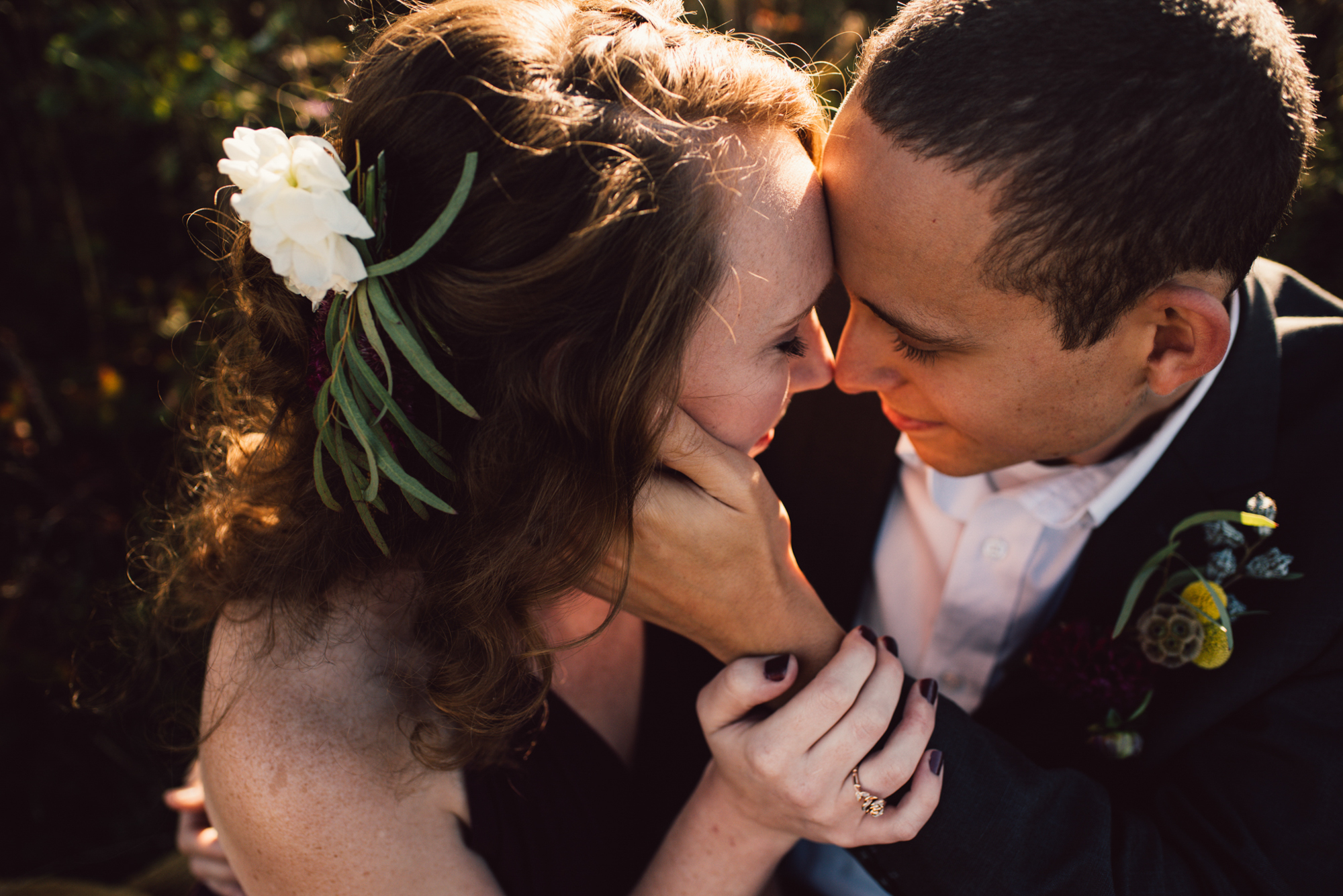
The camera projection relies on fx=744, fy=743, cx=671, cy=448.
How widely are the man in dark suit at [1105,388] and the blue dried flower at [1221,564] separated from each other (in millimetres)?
47

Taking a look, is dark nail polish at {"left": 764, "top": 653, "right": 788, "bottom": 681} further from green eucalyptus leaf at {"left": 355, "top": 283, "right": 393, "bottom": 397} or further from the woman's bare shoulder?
green eucalyptus leaf at {"left": 355, "top": 283, "right": 393, "bottom": 397}

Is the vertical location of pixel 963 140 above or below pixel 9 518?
above

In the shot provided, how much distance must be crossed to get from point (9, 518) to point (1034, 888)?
162 inches

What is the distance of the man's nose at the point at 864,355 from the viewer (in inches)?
71.0

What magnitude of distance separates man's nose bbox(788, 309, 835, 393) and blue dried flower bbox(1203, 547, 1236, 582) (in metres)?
0.95

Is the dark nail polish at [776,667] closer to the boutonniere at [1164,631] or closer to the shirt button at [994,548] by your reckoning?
the boutonniere at [1164,631]

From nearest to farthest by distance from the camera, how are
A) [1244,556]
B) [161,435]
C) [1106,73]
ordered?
[1106,73]
[1244,556]
[161,435]

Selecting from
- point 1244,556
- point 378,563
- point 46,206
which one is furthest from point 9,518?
point 1244,556

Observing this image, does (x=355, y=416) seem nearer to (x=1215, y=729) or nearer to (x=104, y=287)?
(x=1215, y=729)

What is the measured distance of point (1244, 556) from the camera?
1696mm

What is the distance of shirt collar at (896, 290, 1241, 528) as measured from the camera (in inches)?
76.0

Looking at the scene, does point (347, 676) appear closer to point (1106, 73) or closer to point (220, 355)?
point (220, 355)

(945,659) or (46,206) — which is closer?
(945,659)

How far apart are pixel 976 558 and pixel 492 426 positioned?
4.74 feet
